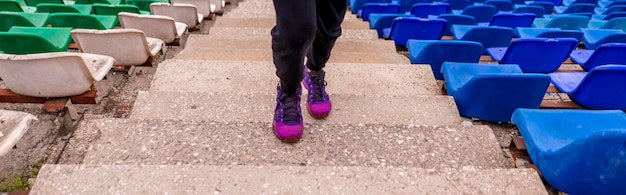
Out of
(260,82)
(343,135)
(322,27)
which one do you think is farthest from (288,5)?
(260,82)

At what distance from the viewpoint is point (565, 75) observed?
2904 mm

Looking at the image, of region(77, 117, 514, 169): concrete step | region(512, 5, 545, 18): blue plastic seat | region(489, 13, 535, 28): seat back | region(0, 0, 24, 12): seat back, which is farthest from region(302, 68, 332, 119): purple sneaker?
region(512, 5, 545, 18): blue plastic seat

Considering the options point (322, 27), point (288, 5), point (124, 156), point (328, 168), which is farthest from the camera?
point (322, 27)

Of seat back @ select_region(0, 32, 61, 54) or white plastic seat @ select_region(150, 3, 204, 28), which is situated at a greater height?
seat back @ select_region(0, 32, 61, 54)

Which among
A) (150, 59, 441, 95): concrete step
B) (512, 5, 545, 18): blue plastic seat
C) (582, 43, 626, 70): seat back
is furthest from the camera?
(512, 5, 545, 18): blue plastic seat

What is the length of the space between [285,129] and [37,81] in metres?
1.51

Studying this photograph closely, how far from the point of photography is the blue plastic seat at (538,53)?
2.97 metres

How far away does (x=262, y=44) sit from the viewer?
4254 millimetres

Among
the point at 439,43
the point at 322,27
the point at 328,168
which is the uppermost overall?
the point at 322,27

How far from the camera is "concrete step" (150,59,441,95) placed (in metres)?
2.61

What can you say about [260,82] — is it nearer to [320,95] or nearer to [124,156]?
[320,95]

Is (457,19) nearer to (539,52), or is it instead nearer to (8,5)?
(539,52)

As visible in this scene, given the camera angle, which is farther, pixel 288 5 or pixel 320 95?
pixel 320 95

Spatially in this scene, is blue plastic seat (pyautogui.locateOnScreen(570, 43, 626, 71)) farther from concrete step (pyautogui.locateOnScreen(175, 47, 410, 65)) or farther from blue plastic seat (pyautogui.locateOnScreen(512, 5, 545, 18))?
blue plastic seat (pyautogui.locateOnScreen(512, 5, 545, 18))
